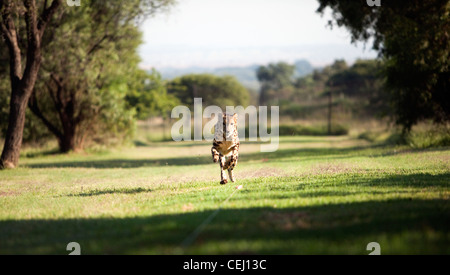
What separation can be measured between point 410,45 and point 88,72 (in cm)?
1943

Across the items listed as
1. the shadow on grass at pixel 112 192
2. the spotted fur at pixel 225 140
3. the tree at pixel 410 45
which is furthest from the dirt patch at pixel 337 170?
the tree at pixel 410 45

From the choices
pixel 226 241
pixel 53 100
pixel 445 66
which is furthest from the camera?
pixel 53 100

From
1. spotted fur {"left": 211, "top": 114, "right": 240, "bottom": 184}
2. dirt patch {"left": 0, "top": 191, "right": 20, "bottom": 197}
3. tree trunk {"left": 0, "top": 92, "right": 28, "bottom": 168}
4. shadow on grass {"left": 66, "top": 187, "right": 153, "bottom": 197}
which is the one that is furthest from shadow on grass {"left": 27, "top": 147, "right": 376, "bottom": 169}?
spotted fur {"left": 211, "top": 114, "right": 240, "bottom": 184}

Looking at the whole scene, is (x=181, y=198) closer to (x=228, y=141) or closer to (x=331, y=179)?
(x=228, y=141)

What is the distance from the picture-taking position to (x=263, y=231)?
21.0ft

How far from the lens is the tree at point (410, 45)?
1972cm

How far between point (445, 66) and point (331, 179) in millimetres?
13145

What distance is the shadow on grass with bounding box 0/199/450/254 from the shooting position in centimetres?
553

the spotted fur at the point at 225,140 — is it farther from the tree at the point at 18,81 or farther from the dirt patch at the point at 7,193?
the tree at the point at 18,81

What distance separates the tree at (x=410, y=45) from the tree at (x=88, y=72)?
11.4 m

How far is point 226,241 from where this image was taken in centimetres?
596

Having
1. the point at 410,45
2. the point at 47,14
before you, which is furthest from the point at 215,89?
the point at 410,45

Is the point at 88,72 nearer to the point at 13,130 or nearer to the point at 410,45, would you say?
the point at 13,130

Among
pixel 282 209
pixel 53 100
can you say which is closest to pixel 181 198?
pixel 282 209
